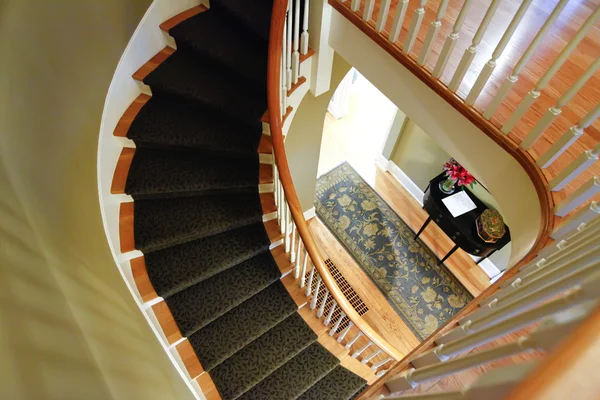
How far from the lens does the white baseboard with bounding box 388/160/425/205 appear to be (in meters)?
5.15

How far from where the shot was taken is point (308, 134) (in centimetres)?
368

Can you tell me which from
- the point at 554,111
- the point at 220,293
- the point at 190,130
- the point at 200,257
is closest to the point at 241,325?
the point at 220,293

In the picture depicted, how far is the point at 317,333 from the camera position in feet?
9.02

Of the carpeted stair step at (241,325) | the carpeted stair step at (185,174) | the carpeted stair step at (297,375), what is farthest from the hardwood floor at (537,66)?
the carpeted stair step at (297,375)

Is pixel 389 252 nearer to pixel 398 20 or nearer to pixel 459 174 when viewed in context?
pixel 459 174

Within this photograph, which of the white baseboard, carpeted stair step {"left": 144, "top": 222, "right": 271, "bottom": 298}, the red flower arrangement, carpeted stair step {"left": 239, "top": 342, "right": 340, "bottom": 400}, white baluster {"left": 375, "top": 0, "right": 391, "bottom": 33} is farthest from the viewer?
the white baseboard

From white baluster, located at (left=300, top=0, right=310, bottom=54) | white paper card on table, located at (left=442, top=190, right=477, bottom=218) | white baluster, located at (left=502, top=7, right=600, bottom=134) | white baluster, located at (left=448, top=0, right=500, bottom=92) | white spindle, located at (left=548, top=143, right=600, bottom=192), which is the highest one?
white baluster, located at (left=300, top=0, right=310, bottom=54)

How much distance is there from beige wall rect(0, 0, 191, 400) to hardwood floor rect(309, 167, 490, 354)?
8.06 ft

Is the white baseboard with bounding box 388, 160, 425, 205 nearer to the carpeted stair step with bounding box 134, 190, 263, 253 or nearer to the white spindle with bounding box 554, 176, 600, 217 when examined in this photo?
the carpeted stair step with bounding box 134, 190, 263, 253

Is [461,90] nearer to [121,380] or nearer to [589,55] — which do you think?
[589,55]

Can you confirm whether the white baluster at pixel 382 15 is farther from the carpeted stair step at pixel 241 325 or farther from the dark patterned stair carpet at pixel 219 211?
the carpeted stair step at pixel 241 325

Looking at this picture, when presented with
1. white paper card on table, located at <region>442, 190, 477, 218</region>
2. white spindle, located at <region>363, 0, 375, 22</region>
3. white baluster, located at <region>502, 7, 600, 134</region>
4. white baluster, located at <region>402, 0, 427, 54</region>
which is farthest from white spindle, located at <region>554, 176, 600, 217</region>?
white paper card on table, located at <region>442, 190, 477, 218</region>

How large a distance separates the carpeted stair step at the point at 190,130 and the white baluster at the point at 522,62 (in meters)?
1.46

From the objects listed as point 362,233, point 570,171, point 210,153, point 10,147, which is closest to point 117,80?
point 210,153
